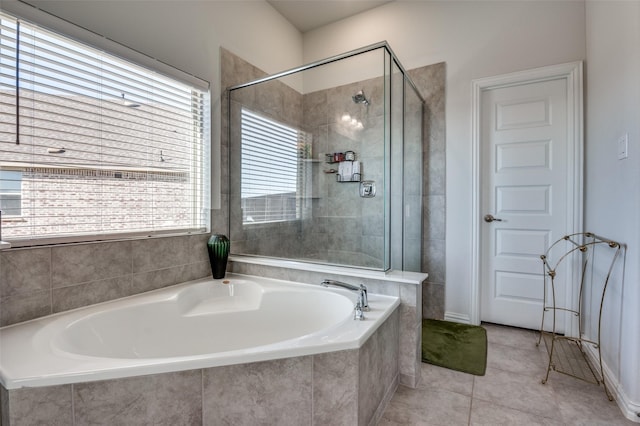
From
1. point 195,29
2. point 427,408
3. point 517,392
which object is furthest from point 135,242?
point 517,392

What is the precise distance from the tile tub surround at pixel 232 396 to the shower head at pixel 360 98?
2050mm

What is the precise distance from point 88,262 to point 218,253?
778mm

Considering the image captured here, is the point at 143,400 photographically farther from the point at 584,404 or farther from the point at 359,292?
the point at 584,404

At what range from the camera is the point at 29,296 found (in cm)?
139

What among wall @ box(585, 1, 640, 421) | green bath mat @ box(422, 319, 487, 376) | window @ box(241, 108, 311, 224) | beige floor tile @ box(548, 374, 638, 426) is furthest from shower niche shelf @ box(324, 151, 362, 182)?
beige floor tile @ box(548, 374, 638, 426)

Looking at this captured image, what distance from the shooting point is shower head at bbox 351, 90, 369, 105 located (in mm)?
2633

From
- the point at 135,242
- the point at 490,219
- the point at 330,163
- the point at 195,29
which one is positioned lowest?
the point at 135,242

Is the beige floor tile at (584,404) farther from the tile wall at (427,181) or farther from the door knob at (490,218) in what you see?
the door knob at (490,218)

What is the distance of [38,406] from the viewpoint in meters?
0.95

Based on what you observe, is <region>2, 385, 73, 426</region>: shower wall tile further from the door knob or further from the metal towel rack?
the door knob

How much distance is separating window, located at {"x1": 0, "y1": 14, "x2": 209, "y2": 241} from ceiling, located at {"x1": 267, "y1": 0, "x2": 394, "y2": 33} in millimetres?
1562

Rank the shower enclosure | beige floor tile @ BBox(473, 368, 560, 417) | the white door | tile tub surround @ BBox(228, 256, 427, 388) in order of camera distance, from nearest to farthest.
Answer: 1. beige floor tile @ BBox(473, 368, 560, 417)
2. tile tub surround @ BBox(228, 256, 427, 388)
3. the shower enclosure
4. the white door

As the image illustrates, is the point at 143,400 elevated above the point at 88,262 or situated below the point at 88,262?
below

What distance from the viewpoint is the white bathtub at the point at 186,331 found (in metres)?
1.04
